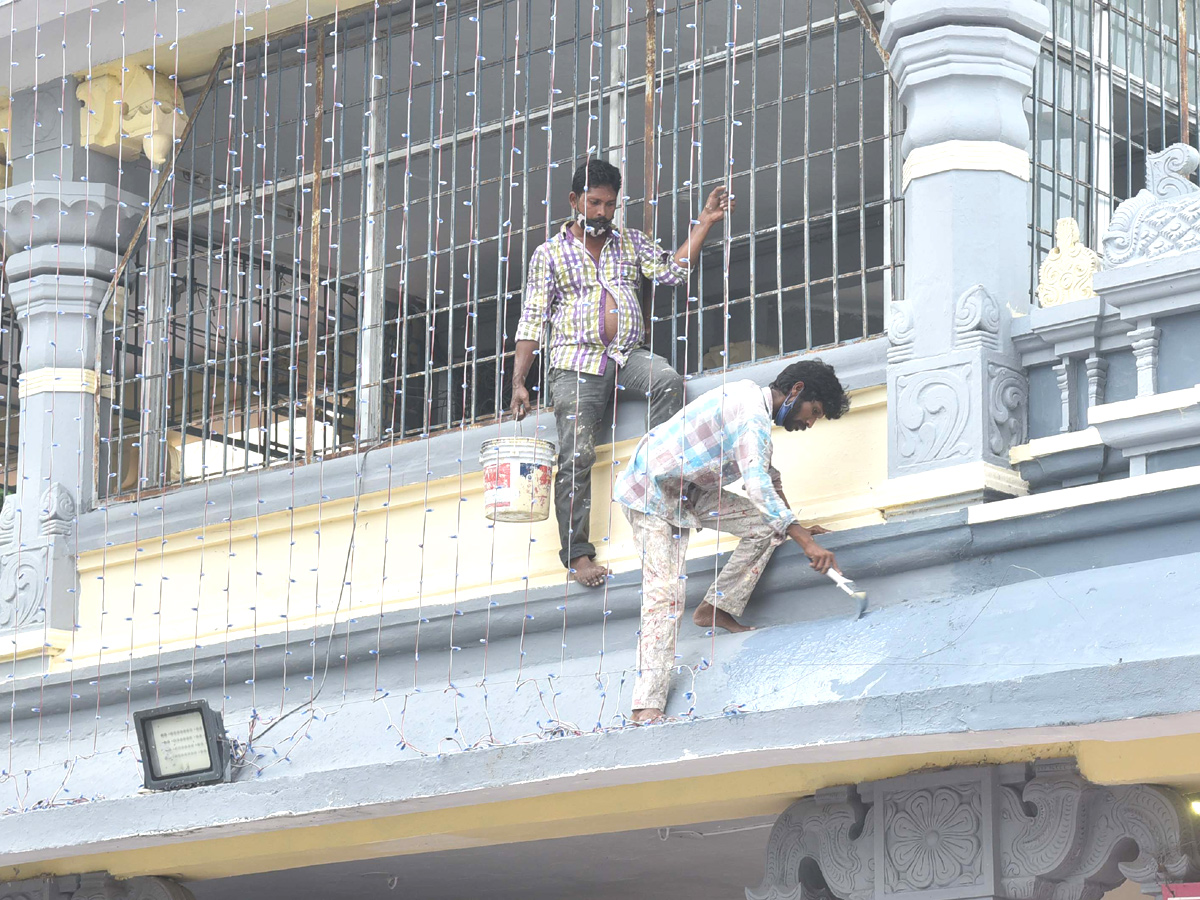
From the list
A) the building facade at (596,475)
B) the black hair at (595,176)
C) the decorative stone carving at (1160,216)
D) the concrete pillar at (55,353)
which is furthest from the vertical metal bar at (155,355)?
the decorative stone carving at (1160,216)

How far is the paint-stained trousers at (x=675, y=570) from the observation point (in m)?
6.90

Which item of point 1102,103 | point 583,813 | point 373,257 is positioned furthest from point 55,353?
point 1102,103

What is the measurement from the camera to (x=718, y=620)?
704 centimetres

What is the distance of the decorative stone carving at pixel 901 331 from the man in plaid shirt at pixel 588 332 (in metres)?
0.87

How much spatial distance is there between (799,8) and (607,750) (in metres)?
3.21

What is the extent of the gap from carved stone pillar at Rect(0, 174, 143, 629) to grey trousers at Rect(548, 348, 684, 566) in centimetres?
281

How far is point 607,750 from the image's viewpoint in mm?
6590

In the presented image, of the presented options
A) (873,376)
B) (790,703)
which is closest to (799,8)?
(873,376)

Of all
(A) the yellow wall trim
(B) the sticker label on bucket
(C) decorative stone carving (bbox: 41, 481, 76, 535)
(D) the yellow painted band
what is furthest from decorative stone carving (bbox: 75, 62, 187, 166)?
(A) the yellow wall trim

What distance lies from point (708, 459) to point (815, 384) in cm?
43

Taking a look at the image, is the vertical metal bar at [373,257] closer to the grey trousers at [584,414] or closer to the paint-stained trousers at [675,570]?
the grey trousers at [584,414]

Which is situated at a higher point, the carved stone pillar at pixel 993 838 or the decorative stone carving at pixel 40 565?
the decorative stone carving at pixel 40 565

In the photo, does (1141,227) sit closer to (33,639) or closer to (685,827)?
(685,827)

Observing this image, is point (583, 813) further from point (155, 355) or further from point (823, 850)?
point (155, 355)
